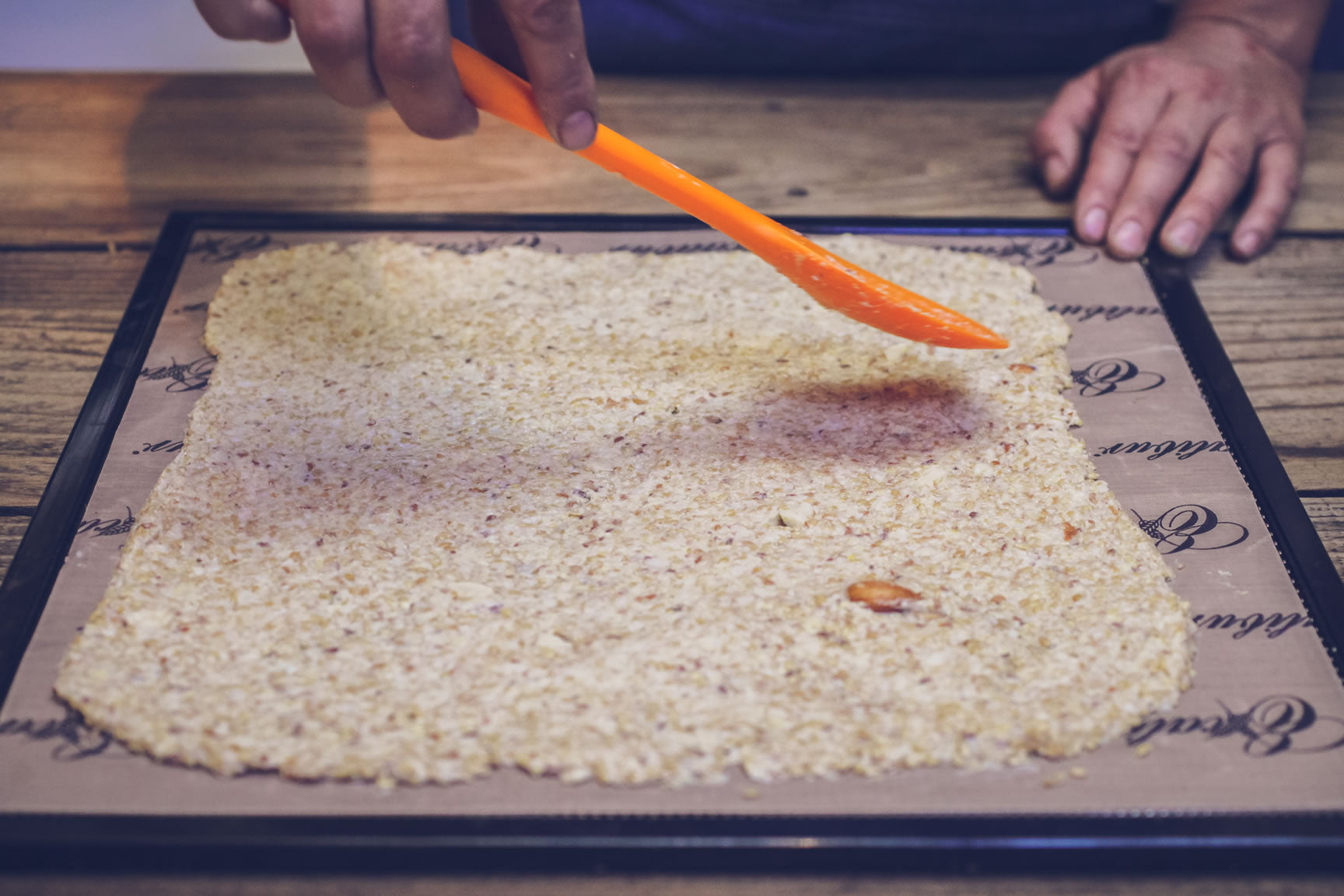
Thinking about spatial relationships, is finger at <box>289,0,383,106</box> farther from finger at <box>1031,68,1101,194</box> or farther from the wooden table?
finger at <box>1031,68,1101,194</box>

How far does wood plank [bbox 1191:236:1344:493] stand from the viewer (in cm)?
89

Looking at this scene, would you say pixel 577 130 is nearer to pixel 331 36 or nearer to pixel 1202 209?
pixel 331 36

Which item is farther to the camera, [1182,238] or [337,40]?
[1182,238]

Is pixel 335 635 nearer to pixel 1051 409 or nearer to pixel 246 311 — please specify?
pixel 246 311

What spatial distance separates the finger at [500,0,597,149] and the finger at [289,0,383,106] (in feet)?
0.34

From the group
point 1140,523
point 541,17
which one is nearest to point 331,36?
point 541,17

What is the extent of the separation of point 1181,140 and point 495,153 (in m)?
0.77

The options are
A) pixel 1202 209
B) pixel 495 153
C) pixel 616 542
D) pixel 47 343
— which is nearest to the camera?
pixel 616 542

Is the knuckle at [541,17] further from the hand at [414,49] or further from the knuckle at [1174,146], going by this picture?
the knuckle at [1174,146]

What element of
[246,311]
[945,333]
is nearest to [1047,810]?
[945,333]

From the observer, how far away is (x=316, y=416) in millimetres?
833

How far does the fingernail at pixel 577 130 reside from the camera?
2.27 ft

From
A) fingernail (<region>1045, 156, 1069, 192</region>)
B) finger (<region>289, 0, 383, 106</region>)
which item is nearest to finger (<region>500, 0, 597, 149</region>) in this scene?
finger (<region>289, 0, 383, 106</region>)

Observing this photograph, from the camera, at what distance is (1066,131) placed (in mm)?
1139
